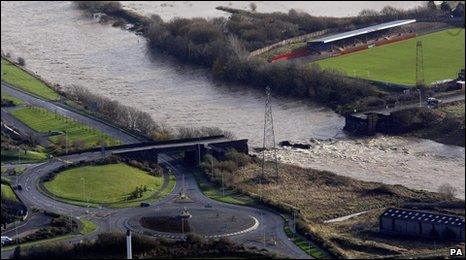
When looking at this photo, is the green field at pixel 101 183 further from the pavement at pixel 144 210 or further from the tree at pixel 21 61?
the tree at pixel 21 61

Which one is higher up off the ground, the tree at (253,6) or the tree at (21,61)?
the tree at (253,6)

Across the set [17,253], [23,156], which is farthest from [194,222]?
[23,156]

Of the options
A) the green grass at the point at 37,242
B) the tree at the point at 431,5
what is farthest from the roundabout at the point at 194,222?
the tree at the point at 431,5

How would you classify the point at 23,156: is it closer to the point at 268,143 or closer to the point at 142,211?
the point at 142,211

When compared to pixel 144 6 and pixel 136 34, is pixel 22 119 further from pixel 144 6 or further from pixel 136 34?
pixel 144 6

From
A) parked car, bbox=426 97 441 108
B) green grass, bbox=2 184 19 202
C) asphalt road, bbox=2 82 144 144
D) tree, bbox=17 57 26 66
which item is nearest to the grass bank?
green grass, bbox=2 184 19 202

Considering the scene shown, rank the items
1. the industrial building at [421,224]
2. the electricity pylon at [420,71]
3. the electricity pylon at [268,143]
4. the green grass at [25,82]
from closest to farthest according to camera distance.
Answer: the industrial building at [421,224], the electricity pylon at [268,143], the electricity pylon at [420,71], the green grass at [25,82]
